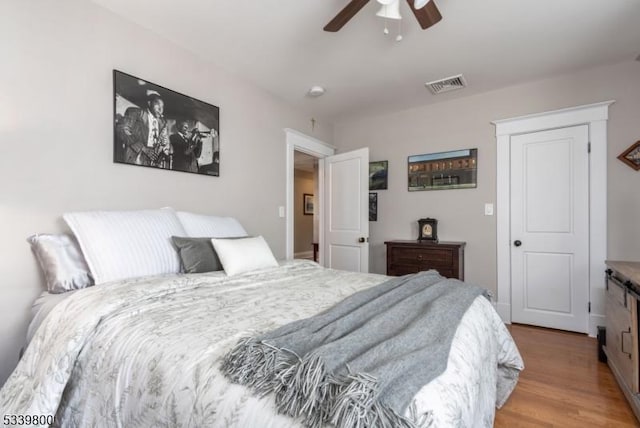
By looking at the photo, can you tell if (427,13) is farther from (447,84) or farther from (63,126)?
(63,126)

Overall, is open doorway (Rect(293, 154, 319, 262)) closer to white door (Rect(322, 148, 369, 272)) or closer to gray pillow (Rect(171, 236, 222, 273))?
white door (Rect(322, 148, 369, 272))

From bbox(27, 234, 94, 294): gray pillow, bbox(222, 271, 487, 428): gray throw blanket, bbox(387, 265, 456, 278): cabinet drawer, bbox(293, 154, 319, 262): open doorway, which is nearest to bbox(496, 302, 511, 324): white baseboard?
bbox(387, 265, 456, 278): cabinet drawer

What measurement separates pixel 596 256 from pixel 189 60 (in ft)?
12.9

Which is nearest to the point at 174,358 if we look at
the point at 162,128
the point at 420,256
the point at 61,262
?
the point at 61,262

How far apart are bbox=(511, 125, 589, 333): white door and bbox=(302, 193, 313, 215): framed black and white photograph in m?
4.93

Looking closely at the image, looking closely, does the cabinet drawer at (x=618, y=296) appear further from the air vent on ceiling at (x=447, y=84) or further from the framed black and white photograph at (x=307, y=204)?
the framed black and white photograph at (x=307, y=204)

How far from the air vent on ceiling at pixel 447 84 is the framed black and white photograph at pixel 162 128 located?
2.09 metres

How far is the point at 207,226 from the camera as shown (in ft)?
7.41

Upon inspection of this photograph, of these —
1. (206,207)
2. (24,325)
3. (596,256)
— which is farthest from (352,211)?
(24,325)

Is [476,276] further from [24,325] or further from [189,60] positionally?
[24,325]

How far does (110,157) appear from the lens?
2033mm

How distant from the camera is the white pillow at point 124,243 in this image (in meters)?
1.56

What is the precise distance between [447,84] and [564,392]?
266 centimetres

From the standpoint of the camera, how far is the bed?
30.8 inches
